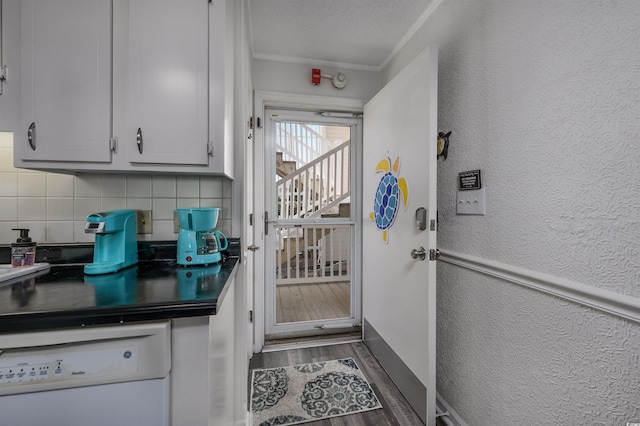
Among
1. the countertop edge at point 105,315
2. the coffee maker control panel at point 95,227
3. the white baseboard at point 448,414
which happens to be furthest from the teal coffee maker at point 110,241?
the white baseboard at point 448,414

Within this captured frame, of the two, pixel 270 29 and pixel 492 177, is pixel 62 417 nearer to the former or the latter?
pixel 492 177

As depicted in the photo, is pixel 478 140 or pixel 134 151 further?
pixel 478 140

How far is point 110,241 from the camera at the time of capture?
1079mm

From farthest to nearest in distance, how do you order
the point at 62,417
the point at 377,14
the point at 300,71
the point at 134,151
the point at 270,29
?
the point at 300,71 < the point at 270,29 < the point at 377,14 < the point at 134,151 < the point at 62,417

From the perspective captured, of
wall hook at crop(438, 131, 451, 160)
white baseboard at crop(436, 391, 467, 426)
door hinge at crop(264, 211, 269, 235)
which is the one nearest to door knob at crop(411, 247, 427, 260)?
wall hook at crop(438, 131, 451, 160)

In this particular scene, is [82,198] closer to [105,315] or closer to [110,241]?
[110,241]

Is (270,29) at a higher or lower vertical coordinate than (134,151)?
higher

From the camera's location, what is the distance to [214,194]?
53.9 inches

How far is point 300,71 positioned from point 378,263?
63.9 inches

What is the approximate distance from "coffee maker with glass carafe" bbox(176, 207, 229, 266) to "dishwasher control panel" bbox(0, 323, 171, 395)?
0.48 meters

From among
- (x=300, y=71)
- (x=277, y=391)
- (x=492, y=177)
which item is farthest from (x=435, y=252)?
(x=300, y=71)

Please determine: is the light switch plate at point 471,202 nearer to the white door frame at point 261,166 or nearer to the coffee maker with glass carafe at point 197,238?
the coffee maker with glass carafe at point 197,238

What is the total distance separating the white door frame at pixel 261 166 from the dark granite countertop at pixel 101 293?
2.61 ft

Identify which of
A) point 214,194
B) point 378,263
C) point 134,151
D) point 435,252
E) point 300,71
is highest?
point 300,71
